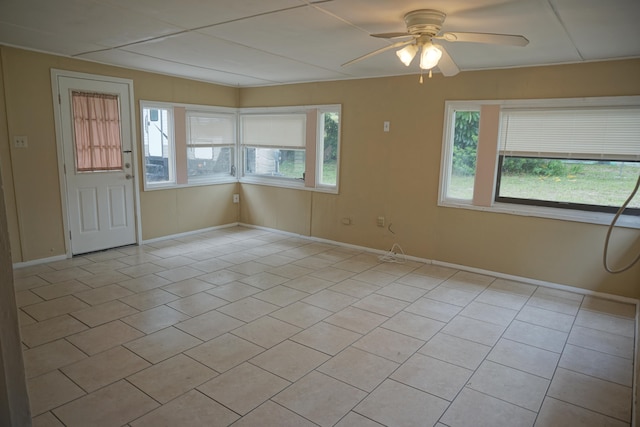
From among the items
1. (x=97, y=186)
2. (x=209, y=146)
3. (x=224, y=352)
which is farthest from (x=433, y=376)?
(x=209, y=146)

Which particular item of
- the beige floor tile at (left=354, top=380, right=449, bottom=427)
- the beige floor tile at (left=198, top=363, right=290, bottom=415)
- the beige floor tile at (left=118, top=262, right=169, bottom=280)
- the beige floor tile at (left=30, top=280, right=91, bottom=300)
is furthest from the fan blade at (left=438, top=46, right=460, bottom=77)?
the beige floor tile at (left=30, top=280, right=91, bottom=300)

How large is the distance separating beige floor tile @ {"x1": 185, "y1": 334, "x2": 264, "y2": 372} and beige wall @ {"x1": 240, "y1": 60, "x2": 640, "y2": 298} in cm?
289

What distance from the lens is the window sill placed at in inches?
155

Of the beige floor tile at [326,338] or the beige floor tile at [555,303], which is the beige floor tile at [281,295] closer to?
the beige floor tile at [326,338]

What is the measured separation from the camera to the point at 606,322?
355cm

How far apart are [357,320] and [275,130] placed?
386 cm

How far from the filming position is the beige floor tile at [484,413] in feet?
7.36

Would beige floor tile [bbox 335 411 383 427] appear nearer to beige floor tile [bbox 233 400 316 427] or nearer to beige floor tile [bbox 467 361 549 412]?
beige floor tile [bbox 233 400 316 427]

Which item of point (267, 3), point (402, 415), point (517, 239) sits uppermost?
point (267, 3)

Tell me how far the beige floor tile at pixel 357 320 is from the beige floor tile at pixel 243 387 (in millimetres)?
914

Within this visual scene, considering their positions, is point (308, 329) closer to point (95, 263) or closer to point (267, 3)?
point (267, 3)

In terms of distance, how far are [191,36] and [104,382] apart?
109 inches

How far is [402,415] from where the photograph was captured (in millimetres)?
2285

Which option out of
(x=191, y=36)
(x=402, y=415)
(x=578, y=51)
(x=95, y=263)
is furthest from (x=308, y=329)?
(x=578, y=51)
